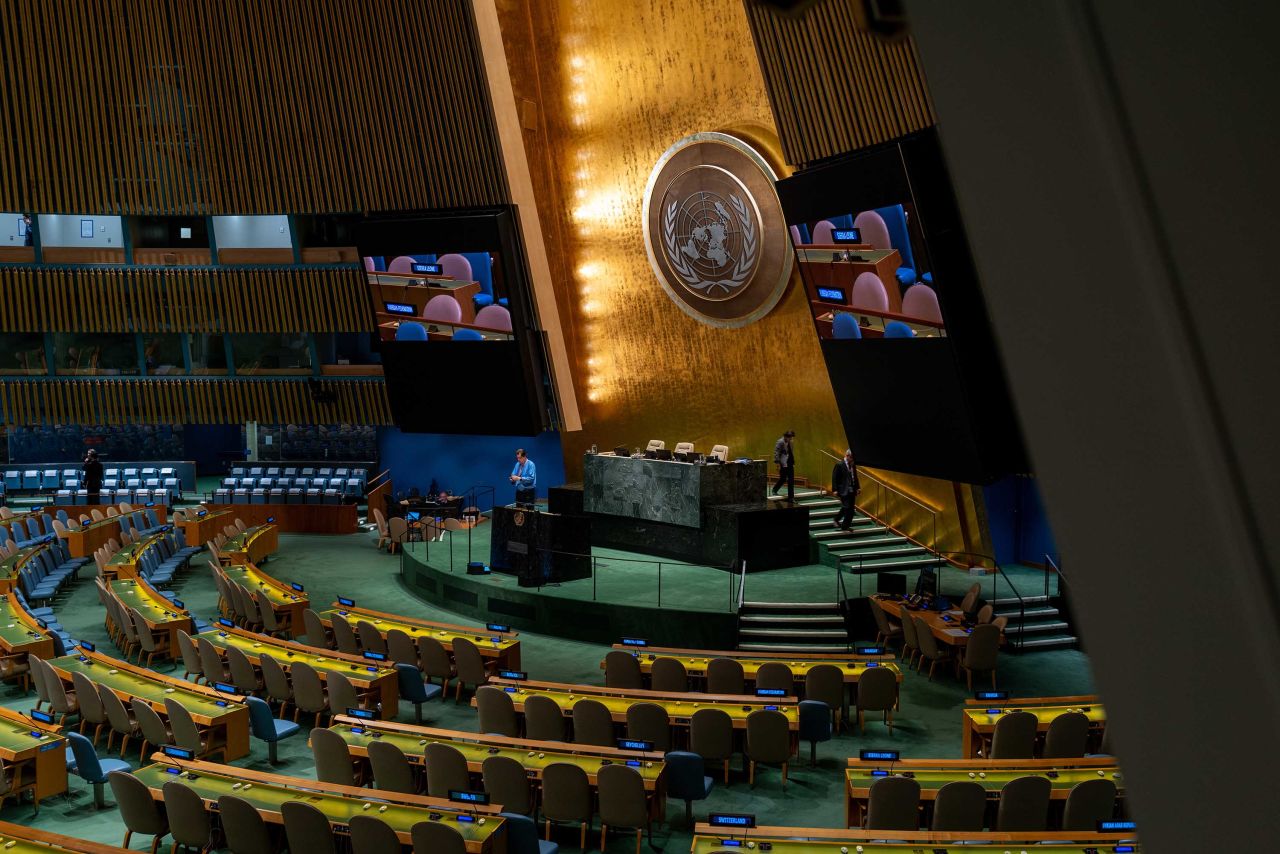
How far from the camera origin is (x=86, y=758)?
8.78m

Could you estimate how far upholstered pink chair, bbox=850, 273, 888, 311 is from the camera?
12.7 meters

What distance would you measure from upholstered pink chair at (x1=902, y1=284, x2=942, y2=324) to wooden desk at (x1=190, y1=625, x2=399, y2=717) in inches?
264

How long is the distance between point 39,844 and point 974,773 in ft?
19.9

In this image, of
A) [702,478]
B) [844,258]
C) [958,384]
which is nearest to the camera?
[958,384]

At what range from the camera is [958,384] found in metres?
12.1

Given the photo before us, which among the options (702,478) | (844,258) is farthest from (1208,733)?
(702,478)

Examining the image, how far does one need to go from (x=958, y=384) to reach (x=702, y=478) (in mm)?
4965

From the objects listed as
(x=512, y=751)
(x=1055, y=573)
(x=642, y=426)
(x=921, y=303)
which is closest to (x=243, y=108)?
(x=642, y=426)

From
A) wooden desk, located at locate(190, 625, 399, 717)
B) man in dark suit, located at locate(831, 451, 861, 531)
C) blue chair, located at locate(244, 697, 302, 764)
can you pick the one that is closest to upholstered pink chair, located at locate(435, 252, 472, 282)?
man in dark suit, located at locate(831, 451, 861, 531)

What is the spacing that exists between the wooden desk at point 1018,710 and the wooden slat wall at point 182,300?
1509cm

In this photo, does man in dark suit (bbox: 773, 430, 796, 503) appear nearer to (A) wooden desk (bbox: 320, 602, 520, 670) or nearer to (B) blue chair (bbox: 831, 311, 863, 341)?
(B) blue chair (bbox: 831, 311, 863, 341)

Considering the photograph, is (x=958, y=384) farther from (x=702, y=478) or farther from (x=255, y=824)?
(x=255, y=824)

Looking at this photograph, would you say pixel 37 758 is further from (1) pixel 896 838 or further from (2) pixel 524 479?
(2) pixel 524 479

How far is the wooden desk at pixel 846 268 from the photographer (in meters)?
12.4
